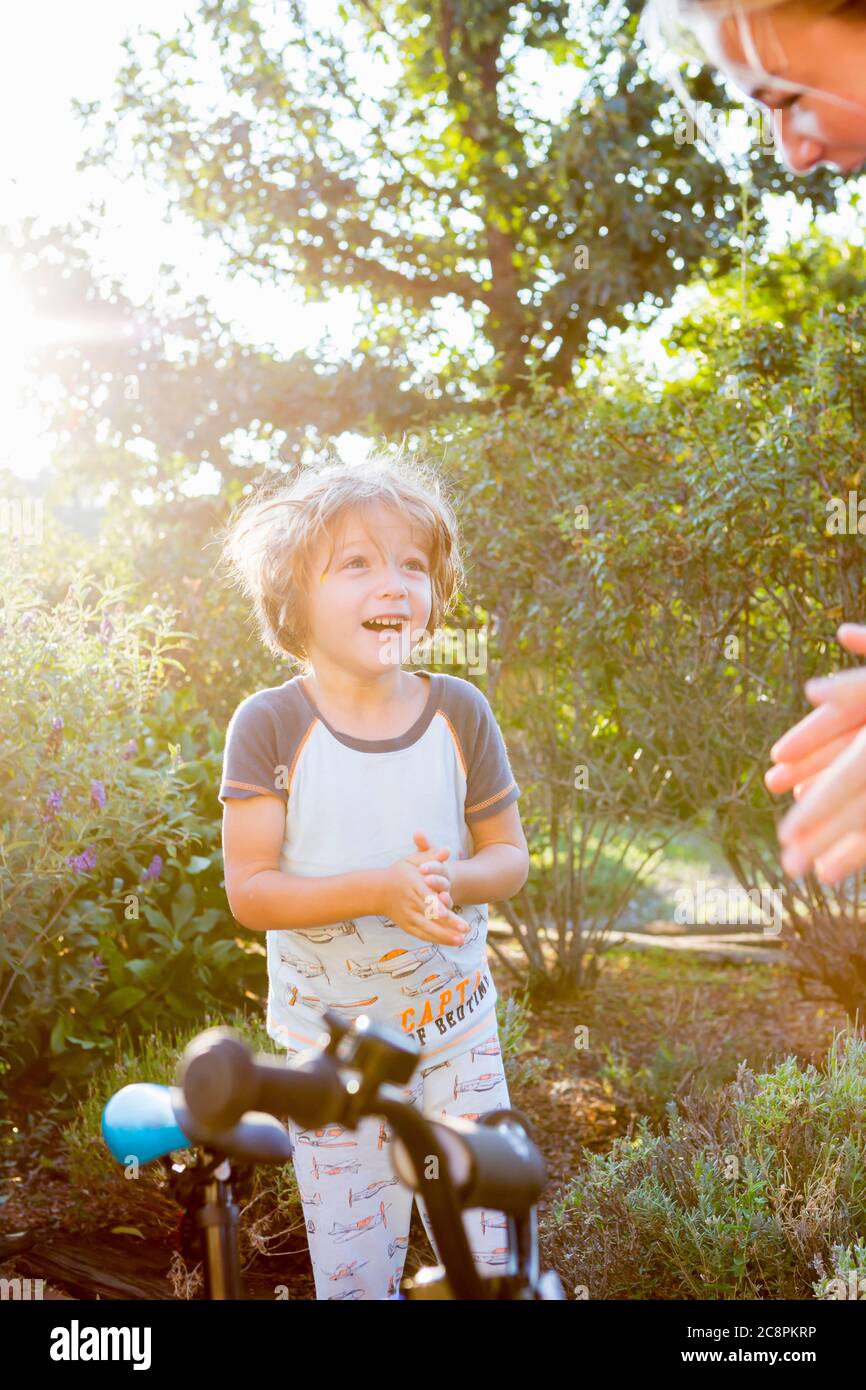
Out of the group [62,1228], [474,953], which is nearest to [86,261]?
[62,1228]

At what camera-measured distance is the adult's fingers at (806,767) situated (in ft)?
4.10

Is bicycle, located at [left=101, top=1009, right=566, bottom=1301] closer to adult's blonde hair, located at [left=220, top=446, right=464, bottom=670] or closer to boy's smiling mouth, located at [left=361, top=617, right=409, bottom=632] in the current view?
boy's smiling mouth, located at [left=361, top=617, right=409, bottom=632]

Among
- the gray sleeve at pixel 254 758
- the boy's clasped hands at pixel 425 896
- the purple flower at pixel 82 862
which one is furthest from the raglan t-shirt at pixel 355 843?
the purple flower at pixel 82 862

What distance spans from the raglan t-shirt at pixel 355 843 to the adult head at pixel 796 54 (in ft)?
4.03

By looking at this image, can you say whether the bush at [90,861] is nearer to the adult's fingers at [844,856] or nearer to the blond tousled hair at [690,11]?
the blond tousled hair at [690,11]

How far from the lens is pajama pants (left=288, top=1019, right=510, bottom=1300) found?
215 cm

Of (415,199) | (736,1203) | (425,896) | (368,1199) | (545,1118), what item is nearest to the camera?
(425,896)

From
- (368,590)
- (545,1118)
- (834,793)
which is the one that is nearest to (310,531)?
(368,590)

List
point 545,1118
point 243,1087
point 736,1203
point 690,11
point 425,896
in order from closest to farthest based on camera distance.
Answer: point 243,1087, point 690,11, point 425,896, point 736,1203, point 545,1118

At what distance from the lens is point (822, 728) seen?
4.08 ft

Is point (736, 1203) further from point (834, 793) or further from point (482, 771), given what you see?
point (834, 793)

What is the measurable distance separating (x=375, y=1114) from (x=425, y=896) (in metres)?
0.97

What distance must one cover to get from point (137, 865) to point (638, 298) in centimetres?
695

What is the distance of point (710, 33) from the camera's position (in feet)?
4.50
